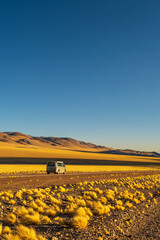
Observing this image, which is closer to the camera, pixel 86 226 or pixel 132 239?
pixel 132 239

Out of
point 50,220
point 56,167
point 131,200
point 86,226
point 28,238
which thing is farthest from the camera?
point 56,167

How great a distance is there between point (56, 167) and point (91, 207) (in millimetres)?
20291

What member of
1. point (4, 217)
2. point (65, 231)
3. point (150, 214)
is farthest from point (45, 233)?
point (150, 214)

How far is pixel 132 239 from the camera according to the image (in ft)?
25.4

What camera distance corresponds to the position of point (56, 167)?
31734 mm

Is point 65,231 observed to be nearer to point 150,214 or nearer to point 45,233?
point 45,233

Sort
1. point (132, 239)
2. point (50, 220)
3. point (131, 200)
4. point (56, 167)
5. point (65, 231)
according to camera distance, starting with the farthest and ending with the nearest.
→ point (56, 167)
point (131, 200)
point (50, 220)
point (65, 231)
point (132, 239)

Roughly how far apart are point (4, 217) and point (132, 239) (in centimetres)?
563

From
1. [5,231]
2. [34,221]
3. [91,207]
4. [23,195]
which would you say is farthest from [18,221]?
[23,195]

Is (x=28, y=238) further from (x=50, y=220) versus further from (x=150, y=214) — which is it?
(x=150, y=214)

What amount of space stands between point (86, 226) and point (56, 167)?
2327 cm

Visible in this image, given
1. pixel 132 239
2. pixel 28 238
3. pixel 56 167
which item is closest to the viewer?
pixel 28 238

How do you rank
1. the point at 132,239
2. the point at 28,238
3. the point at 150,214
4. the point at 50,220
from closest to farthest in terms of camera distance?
the point at 28,238 < the point at 132,239 < the point at 50,220 < the point at 150,214

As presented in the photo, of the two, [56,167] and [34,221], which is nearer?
[34,221]
